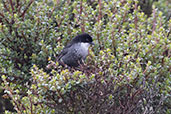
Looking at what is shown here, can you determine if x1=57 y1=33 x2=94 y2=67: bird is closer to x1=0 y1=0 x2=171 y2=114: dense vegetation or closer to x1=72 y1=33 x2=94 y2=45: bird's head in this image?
x1=72 y1=33 x2=94 y2=45: bird's head

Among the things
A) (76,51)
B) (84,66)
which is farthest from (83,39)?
(84,66)

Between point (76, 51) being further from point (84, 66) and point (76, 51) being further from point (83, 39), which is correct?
point (84, 66)

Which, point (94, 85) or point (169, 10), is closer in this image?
point (94, 85)

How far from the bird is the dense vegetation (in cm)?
16

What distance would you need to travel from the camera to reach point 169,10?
7.81m

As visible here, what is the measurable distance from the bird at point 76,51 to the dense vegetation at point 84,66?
0.16 meters

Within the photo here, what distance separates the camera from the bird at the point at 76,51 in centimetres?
473

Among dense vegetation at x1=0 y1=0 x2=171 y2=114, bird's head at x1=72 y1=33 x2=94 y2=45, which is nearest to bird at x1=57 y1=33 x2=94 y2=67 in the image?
bird's head at x1=72 y1=33 x2=94 y2=45

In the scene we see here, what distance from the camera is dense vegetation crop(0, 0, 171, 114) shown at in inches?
138

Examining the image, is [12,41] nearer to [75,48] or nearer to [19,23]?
[19,23]

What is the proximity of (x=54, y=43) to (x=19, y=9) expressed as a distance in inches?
32.2

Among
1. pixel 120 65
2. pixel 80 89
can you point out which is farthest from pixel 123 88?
pixel 80 89

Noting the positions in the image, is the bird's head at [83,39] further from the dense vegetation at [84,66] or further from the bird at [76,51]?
the dense vegetation at [84,66]

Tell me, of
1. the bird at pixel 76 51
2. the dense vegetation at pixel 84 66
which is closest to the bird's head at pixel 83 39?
the bird at pixel 76 51
